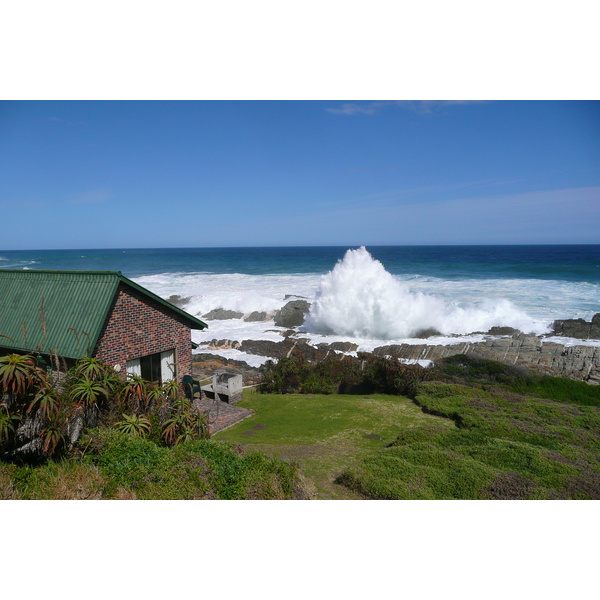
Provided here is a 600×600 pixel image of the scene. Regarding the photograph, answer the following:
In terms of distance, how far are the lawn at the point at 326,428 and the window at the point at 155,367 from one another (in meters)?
2.33

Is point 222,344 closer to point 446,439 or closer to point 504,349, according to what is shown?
point 504,349

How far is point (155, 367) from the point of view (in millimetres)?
11297

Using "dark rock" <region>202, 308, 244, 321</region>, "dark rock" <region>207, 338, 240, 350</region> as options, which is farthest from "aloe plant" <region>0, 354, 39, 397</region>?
"dark rock" <region>202, 308, 244, 321</region>

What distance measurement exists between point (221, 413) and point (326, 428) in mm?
3310

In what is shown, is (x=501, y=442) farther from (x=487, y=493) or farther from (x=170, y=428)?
(x=170, y=428)

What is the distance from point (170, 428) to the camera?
821cm

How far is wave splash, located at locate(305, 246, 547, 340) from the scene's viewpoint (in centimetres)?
2798

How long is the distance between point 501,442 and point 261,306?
3061 cm

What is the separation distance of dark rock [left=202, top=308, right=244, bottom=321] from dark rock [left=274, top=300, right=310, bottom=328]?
3.94m

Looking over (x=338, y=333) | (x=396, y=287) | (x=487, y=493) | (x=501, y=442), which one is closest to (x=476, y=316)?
(x=396, y=287)

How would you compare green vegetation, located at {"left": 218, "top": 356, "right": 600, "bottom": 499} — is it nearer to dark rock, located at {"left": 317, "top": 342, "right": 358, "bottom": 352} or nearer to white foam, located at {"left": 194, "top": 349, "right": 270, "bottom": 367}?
white foam, located at {"left": 194, "top": 349, "right": 270, "bottom": 367}

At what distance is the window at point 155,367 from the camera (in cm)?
1083

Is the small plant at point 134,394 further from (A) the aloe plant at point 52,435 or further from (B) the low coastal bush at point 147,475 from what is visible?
(A) the aloe plant at point 52,435

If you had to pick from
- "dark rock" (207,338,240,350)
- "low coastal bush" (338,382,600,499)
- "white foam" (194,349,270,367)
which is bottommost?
"white foam" (194,349,270,367)
